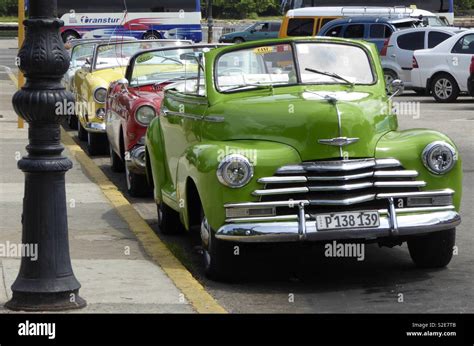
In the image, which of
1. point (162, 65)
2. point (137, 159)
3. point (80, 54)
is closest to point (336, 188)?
point (137, 159)

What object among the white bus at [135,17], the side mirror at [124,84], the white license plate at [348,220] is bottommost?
the white bus at [135,17]

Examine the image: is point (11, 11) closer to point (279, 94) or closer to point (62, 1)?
point (62, 1)

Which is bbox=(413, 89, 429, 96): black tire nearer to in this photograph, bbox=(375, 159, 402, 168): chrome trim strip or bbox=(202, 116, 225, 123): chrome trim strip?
bbox=(202, 116, 225, 123): chrome trim strip

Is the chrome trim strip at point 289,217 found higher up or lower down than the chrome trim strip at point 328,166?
lower down

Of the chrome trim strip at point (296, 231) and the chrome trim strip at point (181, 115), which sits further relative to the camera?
the chrome trim strip at point (181, 115)

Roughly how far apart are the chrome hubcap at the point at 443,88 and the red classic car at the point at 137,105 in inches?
496

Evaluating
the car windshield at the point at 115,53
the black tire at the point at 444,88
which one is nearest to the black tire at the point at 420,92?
the black tire at the point at 444,88

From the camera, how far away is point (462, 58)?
2655 cm

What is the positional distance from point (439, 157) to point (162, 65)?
6639mm

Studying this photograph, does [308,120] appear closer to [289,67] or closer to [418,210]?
[418,210]

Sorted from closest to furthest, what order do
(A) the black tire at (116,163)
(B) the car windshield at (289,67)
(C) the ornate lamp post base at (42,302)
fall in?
(C) the ornate lamp post base at (42,302)
(B) the car windshield at (289,67)
(A) the black tire at (116,163)

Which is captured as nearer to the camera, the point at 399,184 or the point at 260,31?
the point at 399,184

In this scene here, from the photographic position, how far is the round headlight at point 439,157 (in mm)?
8992

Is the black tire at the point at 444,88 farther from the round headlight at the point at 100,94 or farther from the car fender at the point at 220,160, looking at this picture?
the car fender at the point at 220,160
